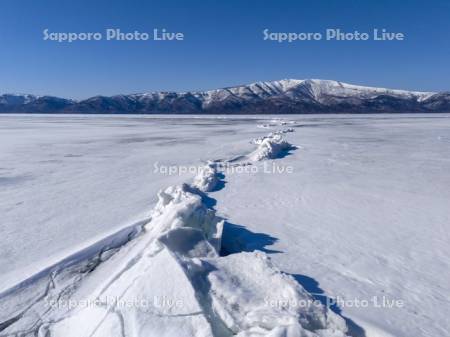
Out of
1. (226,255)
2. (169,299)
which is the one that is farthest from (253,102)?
(169,299)

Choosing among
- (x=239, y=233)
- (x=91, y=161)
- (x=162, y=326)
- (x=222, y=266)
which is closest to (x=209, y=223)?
(x=239, y=233)

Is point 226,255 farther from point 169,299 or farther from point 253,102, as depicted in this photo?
point 253,102

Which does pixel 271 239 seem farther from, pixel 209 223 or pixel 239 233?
pixel 209 223

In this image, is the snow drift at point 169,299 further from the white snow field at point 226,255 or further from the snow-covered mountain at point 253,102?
the snow-covered mountain at point 253,102

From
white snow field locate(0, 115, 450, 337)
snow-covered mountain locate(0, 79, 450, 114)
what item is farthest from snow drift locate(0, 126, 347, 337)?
snow-covered mountain locate(0, 79, 450, 114)

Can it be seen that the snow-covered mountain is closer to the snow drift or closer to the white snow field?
the white snow field

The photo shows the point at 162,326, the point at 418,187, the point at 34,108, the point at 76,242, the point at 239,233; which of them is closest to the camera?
the point at 162,326

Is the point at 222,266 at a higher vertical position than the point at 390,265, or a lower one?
higher
